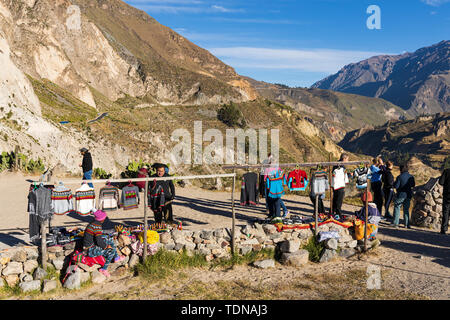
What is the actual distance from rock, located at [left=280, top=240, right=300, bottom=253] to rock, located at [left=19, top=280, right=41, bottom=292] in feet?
19.6

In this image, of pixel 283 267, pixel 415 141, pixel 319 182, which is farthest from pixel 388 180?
pixel 415 141

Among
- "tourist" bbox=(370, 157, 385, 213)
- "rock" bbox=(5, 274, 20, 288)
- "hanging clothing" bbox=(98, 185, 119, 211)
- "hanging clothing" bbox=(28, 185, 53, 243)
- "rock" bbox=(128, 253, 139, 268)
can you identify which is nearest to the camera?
"rock" bbox=(5, 274, 20, 288)

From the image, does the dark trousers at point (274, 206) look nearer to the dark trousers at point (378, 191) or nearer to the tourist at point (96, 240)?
the dark trousers at point (378, 191)

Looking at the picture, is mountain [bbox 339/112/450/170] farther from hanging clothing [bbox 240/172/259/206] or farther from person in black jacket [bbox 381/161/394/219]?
hanging clothing [bbox 240/172/259/206]

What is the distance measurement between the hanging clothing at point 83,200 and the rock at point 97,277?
1475mm

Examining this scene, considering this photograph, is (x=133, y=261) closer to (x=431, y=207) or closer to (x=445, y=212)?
(x=445, y=212)

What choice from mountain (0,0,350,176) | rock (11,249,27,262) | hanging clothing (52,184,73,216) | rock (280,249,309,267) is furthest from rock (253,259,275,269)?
mountain (0,0,350,176)

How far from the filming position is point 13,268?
24.1 ft

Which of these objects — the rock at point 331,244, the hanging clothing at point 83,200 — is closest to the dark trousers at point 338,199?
the rock at point 331,244

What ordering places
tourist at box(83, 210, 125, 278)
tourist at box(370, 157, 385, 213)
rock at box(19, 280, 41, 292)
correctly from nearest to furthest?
rock at box(19, 280, 41, 292) → tourist at box(83, 210, 125, 278) → tourist at box(370, 157, 385, 213)

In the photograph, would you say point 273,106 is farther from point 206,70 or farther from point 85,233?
point 85,233

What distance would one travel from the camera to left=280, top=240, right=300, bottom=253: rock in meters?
8.88

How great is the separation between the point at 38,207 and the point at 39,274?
4.94ft
